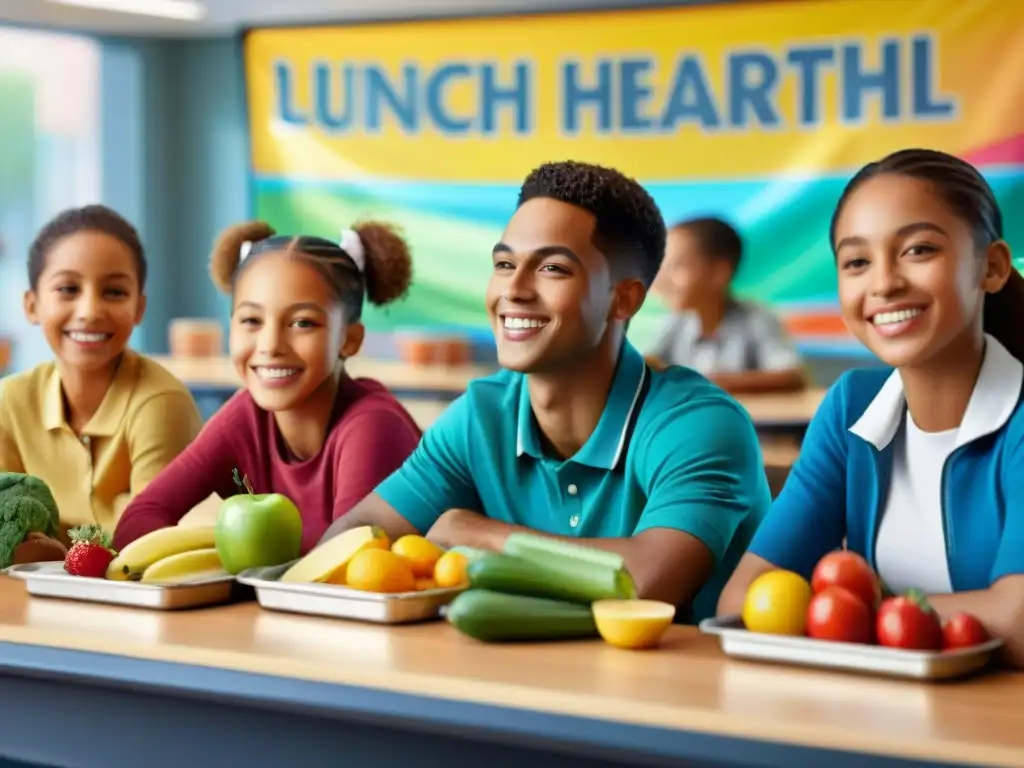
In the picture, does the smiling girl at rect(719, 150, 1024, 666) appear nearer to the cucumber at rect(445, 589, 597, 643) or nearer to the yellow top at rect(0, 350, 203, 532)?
the cucumber at rect(445, 589, 597, 643)

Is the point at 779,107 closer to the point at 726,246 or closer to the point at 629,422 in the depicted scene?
the point at 726,246

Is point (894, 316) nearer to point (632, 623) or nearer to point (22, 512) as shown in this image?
point (632, 623)

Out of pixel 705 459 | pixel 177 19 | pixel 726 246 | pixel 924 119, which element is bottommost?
pixel 705 459

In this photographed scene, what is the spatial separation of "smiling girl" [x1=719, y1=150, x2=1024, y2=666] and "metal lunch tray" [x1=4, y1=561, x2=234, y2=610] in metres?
0.63

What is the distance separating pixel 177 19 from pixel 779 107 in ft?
8.99

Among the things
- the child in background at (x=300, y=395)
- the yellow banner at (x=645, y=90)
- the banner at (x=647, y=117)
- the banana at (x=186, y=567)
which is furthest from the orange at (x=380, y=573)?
the yellow banner at (x=645, y=90)

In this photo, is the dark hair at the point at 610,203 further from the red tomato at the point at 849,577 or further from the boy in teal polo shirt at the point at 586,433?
the red tomato at the point at 849,577

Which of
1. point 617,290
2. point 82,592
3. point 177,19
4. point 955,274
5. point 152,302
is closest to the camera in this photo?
point 955,274

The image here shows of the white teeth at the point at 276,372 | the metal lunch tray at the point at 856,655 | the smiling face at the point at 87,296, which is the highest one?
the smiling face at the point at 87,296

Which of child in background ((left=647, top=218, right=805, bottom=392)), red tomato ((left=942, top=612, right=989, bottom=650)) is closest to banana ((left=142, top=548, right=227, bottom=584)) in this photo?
red tomato ((left=942, top=612, right=989, bottom=650))

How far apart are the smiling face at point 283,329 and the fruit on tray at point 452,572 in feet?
1.74

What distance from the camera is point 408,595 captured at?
1.76 meters

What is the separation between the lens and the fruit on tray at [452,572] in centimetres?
183

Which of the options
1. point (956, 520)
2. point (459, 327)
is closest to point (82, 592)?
point (956, 520)
